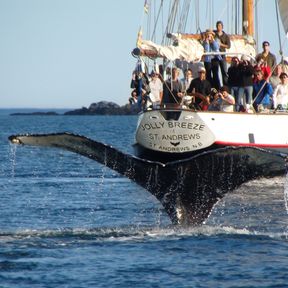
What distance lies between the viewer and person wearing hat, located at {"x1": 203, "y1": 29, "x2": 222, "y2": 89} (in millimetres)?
31203

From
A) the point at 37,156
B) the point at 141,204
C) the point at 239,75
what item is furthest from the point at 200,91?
the point at 37,156

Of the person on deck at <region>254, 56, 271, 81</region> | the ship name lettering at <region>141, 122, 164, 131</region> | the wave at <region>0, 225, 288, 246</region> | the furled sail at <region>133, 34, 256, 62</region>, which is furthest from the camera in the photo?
the furled sail at <region>133, 34, 256, 62</region>

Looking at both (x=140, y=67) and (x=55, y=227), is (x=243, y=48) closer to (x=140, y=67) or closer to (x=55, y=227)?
(x=140, y=67)

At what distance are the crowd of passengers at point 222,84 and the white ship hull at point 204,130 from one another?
31cm

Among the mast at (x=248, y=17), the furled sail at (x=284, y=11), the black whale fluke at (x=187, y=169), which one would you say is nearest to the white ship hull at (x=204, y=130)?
the furled sail at (x=284, y=11)

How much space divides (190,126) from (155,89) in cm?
290

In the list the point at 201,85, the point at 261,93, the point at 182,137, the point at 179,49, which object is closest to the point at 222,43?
the point at 179,49

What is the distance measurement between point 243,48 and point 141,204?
13.5 m

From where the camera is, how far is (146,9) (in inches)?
1489

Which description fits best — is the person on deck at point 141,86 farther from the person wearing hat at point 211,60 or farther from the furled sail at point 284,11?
the furled sail at point 284,11

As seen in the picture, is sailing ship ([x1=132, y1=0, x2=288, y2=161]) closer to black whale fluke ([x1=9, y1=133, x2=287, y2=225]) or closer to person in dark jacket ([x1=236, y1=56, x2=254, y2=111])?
person in dark jacket ([x1=236, y1=56, x2=254, y2=111])

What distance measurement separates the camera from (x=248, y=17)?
125 ft

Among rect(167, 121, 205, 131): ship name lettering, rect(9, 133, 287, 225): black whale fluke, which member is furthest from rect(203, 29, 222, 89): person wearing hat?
rect(9, 133, 287, 225): black whale fluke

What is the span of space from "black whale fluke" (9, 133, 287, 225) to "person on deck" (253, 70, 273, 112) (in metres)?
15.2
